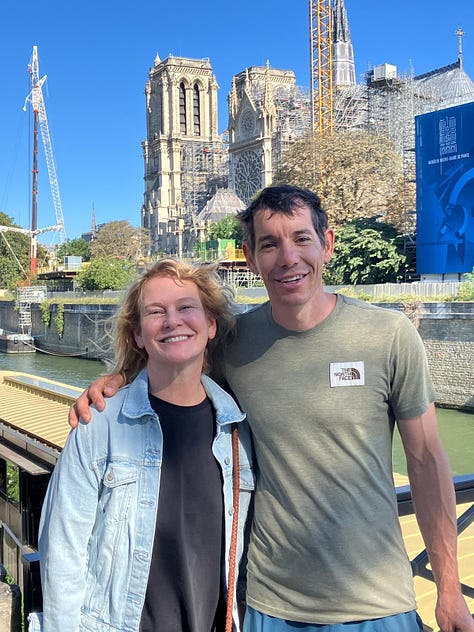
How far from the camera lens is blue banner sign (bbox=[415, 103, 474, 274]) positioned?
85.9ft

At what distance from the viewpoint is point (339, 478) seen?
212cm

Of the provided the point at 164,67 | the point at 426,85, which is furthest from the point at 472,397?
the point at 164,67

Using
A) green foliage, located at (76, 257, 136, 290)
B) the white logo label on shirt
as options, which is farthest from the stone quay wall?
green foliage, located at (76, 257, 136, 290)

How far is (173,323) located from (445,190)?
26283 millimetres

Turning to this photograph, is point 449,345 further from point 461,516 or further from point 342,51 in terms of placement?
point 342,51

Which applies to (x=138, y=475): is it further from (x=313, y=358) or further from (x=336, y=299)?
(x=336, y=299)

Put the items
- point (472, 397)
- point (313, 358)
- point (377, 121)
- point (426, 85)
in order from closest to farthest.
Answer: point (313, 358) < point (472, 397) < point (377, 121) < point (426, 85)

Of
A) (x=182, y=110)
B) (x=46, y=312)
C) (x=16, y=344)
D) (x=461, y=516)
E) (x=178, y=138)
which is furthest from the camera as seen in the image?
(x=182, y=110)

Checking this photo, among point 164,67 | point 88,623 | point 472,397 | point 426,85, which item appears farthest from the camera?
point 164,67

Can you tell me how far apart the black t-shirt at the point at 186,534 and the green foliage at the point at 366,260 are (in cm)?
2928

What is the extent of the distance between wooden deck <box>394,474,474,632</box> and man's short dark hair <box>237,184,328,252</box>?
1.30 meters

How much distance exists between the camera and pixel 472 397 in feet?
65.5

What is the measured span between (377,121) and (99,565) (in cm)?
5843

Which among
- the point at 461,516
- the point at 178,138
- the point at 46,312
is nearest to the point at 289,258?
the point at 461,516
